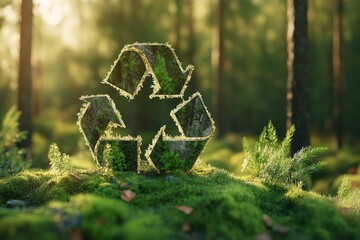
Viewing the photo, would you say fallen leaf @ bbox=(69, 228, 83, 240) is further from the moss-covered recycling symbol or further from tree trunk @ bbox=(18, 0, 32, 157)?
tree trunk @ bbox=(18, 0, 32, 157)

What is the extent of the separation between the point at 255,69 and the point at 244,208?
105 ft

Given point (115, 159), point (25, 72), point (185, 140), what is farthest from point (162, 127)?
point (25, 72)

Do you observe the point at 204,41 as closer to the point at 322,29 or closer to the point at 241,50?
the point at 241,50

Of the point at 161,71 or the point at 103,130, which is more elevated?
the point at 161,71

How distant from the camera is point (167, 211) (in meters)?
6.80

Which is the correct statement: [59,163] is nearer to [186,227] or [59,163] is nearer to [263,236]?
[186,227]

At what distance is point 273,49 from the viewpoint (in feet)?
125

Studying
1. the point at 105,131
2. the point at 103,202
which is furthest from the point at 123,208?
the point at 105,131

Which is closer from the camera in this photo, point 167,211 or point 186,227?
point 186,227

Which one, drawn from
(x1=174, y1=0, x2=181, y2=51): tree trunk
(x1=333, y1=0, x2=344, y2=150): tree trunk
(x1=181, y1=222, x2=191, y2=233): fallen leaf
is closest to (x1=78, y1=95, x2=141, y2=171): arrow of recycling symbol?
(x1=181, y1=222, x2=191, y2=233): fallen leaf

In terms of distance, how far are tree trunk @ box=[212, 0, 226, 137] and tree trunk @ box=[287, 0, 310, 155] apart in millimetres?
12153

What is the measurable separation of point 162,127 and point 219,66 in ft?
49.4

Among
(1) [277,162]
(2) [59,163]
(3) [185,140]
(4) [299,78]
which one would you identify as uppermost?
(4) [299,78]

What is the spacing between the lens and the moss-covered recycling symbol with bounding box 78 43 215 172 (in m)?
9.02
